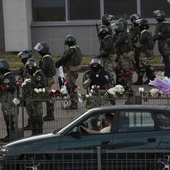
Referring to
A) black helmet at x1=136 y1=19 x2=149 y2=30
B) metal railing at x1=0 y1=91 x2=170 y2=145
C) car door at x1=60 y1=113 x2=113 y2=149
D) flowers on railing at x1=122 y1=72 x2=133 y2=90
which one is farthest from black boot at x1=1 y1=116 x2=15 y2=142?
black helmet at x1=136 y1=19 x2=149 y2=30

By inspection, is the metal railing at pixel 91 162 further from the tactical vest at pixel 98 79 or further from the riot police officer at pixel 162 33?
the riot police officer at pixel 162 33

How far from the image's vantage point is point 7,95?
658 inches

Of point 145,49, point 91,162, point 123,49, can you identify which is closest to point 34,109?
point 91,162

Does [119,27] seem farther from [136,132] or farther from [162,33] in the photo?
[136,132]

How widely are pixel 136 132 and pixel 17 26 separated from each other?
59.2 feet

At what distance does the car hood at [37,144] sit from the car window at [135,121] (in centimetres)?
108

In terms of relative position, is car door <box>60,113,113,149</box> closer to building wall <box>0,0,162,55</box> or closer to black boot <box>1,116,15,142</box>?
black boot <box>1,116,15,142</box>

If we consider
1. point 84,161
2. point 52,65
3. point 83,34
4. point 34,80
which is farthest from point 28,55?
point 83,34

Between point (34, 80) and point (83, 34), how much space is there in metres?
13.5

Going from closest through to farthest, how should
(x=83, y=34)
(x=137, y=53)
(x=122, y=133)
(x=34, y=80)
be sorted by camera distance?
(x=122, y=133) < (x=34, y=80) < (x=137, y=53) < (x=83, y=34)

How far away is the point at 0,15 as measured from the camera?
30.9m

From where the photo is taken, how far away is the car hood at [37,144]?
12992 millimetres

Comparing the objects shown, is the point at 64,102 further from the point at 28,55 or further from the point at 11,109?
the point at 28,55

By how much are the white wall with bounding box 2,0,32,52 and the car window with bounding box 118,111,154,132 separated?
1764cm
